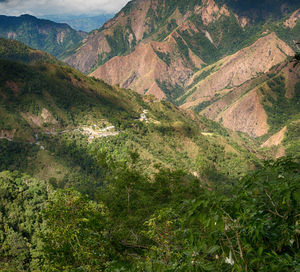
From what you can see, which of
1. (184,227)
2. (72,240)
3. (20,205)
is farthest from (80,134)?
(184,227)

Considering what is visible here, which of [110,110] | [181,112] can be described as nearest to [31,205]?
[110,110]

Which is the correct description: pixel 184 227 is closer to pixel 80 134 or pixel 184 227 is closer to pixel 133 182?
pixel 133 182

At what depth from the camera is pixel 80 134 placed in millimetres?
112750

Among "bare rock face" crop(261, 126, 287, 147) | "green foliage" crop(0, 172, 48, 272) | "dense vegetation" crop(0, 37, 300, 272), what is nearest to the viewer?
"dense vegetation" crop(0, 37, 300, 272)

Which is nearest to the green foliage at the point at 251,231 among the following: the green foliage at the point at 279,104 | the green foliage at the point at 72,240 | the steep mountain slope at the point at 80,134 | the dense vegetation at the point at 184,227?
the dense vegetation at the point at 184,227

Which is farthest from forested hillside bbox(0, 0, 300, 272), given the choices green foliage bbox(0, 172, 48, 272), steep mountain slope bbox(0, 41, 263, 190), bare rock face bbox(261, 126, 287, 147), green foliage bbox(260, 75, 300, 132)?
bare rock face bbox(261, 126, 287, 147)

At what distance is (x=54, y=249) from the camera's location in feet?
36.9

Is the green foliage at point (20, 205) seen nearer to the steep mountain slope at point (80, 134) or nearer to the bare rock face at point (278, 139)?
the steep mountain slope at point (80, 134)

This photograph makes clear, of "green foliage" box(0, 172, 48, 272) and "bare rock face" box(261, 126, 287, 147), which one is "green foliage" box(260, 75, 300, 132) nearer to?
"bare rock face" box(261, 126, 287, 147)

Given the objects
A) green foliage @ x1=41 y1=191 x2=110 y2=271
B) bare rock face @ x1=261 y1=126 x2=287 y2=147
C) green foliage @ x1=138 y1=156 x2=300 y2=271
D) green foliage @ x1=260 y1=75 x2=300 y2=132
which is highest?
green foliage @ x1=138 y1=156 x2=300 y2=271

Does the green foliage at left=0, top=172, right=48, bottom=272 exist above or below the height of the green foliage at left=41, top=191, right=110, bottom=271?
below

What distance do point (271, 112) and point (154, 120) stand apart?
103 metres

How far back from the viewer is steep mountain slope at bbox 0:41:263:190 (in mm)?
92694

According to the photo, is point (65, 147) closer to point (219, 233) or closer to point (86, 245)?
point (86, 245)
